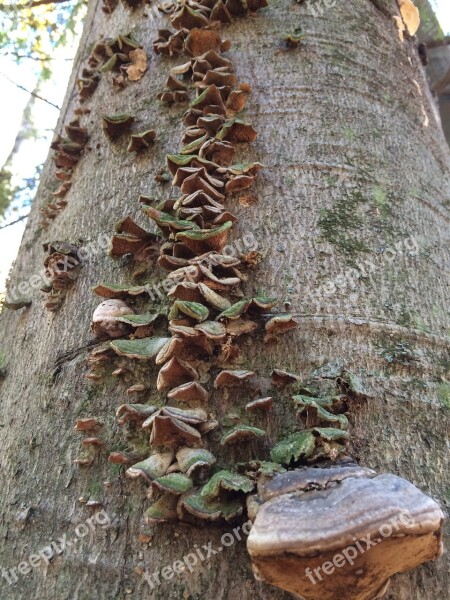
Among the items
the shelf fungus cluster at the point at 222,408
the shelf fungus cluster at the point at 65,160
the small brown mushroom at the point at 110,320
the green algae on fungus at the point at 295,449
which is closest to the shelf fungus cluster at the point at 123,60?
the shelf fungus cluster at the point at 65,160

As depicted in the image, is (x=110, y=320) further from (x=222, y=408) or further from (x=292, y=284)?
(x=292, y=284)

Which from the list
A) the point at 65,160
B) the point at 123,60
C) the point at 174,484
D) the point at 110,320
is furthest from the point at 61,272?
the point at 123,60

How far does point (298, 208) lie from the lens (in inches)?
74.4

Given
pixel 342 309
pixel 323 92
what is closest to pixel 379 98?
pixel 323 92

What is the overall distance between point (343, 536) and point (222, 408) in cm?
55

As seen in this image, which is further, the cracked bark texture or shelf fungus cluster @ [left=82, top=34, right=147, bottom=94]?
shelf fungus cluster @ [left=82, top=34, right=147, bottom=94]

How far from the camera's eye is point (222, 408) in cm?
148

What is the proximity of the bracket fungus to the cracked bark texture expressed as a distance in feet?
0.50

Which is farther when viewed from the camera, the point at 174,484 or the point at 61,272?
the point at 61,272

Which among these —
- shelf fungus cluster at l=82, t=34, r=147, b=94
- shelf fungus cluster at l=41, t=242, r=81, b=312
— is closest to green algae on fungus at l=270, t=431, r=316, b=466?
shelf fungus cluster at l=41, t=242, r=81, b=312

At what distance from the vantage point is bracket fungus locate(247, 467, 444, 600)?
1.00 m

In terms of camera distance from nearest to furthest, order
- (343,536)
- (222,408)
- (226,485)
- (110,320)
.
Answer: (343,536), (226,485), (222,408), (110,320)

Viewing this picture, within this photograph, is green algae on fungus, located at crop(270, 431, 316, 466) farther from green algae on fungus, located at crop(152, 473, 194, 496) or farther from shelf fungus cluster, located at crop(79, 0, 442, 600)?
green algae on fungus, located at crop(152, 473, 194, 496)

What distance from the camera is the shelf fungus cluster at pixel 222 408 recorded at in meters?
1.05
